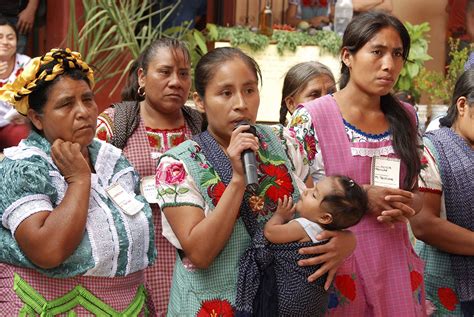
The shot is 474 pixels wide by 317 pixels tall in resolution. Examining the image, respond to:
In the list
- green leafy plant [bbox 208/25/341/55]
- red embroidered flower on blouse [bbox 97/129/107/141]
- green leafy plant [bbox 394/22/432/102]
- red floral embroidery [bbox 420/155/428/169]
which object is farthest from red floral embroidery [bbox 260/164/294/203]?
green leafy plant [bbox 394/22/432/102]

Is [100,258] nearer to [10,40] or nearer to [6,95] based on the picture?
[6,95]

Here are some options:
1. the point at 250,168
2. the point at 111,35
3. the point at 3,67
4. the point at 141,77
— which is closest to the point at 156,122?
the point at 141,77

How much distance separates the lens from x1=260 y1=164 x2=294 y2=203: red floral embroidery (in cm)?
306

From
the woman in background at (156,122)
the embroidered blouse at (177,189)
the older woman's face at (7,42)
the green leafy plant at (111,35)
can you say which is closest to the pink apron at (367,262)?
the embroidered blouse at (177,189)

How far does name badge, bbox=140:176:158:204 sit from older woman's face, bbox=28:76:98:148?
0.75m

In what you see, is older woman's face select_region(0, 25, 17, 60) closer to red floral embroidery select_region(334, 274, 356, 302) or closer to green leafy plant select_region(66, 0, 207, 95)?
green leafy plant select_region(66, 0, 207, 95)

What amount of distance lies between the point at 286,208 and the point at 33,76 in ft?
3.31

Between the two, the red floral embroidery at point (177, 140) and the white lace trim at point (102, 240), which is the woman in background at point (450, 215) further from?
the white lace trim at point (102, 240)

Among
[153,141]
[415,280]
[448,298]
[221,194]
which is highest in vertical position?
[221,194]

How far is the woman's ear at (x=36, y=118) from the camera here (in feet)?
10.3

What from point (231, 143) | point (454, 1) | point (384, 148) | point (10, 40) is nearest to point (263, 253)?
point (231, 143)

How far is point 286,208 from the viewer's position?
300cm

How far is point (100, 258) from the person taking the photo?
2.96 metres

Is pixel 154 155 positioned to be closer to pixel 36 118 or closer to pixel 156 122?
pixel 156 122
